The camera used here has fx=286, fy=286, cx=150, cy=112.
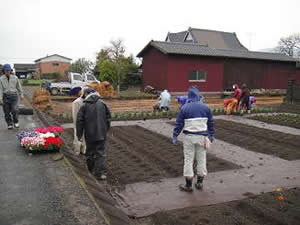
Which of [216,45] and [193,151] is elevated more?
[216,45]

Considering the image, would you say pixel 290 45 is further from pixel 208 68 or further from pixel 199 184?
pixel 199 184

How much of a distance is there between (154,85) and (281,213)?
22305 mm

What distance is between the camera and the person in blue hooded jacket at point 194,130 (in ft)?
16.1

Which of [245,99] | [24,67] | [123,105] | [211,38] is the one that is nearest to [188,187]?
[245,99]

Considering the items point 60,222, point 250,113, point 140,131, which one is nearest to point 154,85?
point 250,113

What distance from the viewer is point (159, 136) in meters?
9.70

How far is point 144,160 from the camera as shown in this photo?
6855 millimetres

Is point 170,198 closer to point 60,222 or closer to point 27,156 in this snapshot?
point 60,222

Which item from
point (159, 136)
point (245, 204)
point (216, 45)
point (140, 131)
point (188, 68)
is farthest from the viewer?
point (216, 45)

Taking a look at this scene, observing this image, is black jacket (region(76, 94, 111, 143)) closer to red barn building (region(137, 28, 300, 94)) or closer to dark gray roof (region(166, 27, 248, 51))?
red barn building (region(137, 28, 300, 94))

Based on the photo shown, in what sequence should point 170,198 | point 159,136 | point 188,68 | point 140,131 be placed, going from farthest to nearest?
1. point 188,68
2. point 140,131
3. point 159,136
4. point 170,198

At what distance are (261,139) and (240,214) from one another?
598 cm

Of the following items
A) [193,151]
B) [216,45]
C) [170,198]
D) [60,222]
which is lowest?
[170,198]

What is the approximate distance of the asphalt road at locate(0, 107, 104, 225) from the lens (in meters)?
3.16
